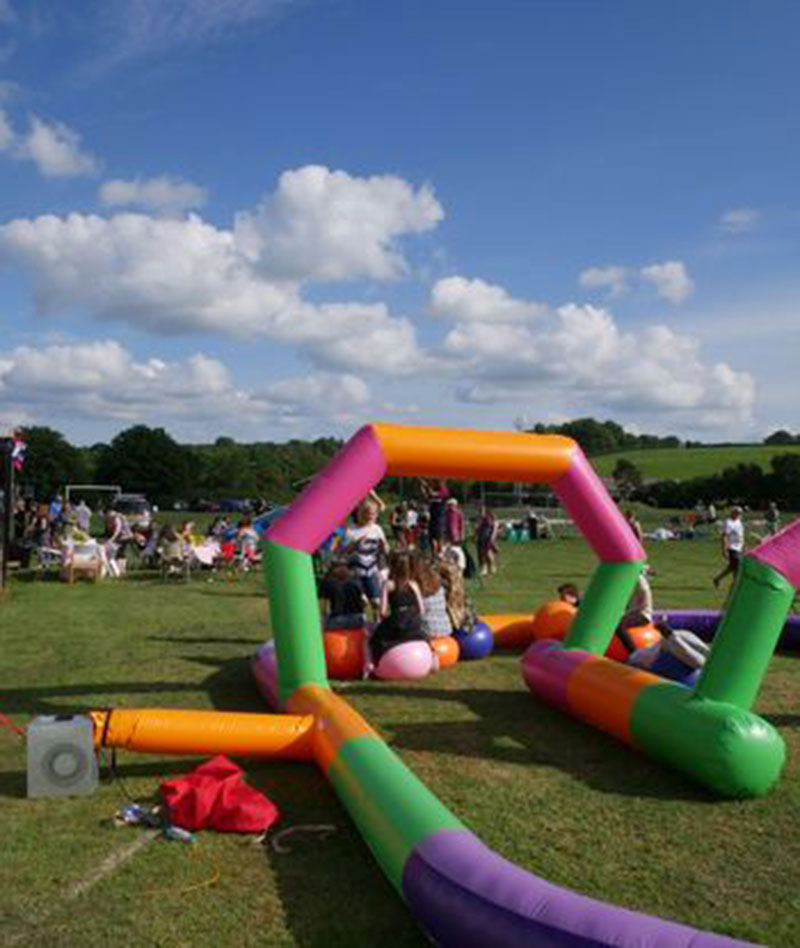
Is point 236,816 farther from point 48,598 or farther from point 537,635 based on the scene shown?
point 48,598

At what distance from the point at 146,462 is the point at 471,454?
2810 inches

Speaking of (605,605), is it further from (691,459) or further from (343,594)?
(691,459)

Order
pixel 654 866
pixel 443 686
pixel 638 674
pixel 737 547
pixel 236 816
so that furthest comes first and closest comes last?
1. pixel 737 547
2. pixel 443 686
3. pixel 638 674
4. pixel 236 816
5. pixel 654 866

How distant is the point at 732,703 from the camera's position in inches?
225

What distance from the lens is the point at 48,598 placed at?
14.4 metres

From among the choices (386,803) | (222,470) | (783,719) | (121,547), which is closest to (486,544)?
(121,547)

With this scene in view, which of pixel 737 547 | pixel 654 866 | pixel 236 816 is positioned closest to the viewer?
pixel 654 866

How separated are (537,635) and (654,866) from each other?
18.9 feet

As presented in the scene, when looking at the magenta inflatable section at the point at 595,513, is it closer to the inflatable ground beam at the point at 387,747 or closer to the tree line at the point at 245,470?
the inflatable ground beam at the point at 387,747

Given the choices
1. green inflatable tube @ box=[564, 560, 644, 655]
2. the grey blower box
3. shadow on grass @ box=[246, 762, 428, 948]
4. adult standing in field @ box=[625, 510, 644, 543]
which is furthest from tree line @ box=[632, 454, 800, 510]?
the grey blower box

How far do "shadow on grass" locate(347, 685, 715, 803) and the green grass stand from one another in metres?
61.7

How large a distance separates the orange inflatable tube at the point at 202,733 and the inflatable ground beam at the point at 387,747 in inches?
8.0

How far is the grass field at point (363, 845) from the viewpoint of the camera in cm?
395

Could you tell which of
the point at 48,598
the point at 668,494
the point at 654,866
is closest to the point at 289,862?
the point at 654,866
